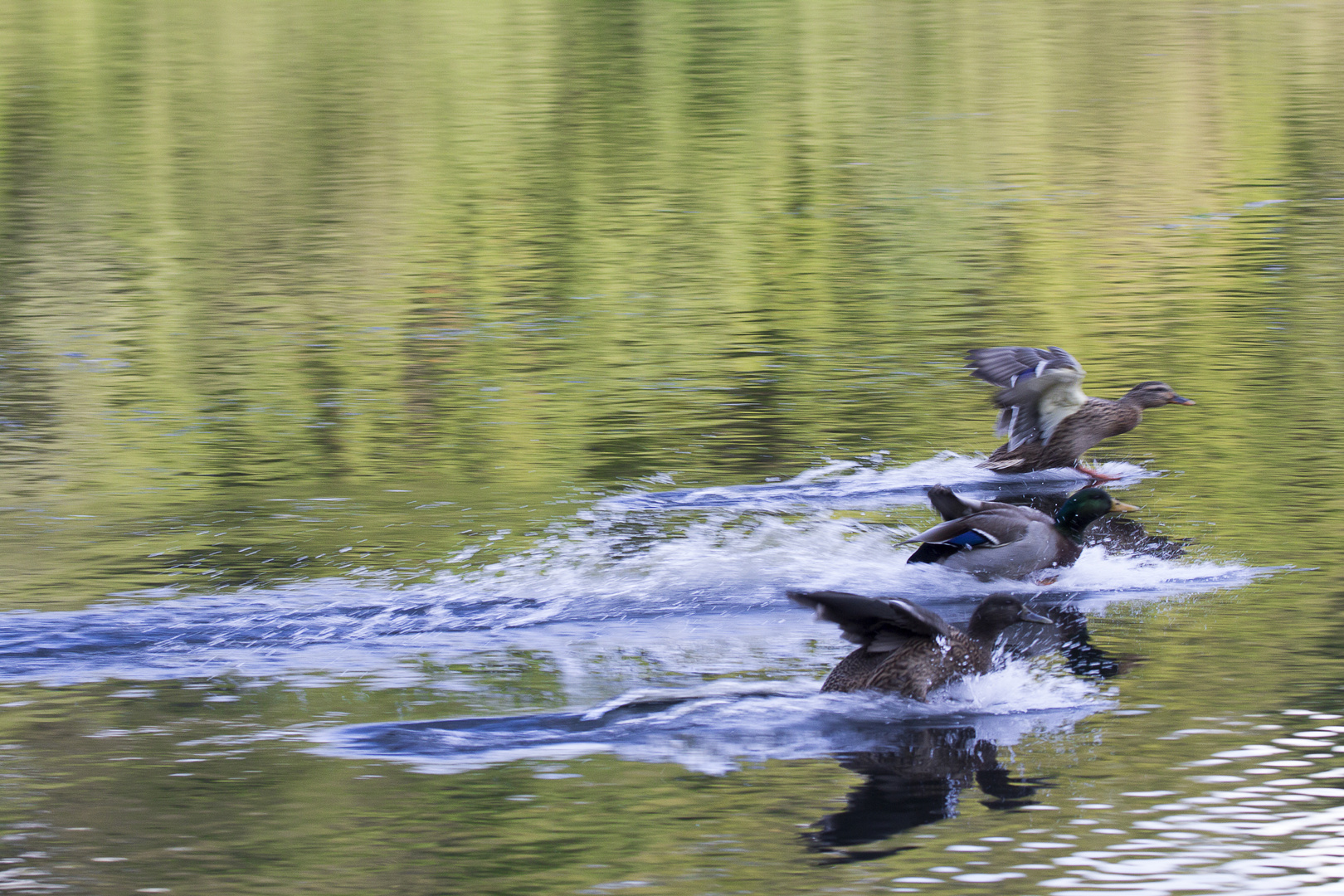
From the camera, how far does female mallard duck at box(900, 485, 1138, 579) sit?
23.4 feet

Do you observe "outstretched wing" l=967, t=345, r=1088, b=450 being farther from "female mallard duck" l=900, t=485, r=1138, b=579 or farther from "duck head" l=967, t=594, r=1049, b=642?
"duck head" l=967, t=594, r=1049, b=642

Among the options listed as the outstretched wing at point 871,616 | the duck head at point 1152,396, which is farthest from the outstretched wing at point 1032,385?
the outstretched wing at point 871,616

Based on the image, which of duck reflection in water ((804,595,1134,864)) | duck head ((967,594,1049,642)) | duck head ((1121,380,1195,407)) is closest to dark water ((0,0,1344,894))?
duck reflection in water ((804,595,1134,864))

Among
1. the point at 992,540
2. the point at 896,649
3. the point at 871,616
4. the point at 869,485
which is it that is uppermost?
the point at 871,616

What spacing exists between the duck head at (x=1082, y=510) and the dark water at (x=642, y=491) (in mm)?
144

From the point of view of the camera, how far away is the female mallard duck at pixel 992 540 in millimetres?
7133

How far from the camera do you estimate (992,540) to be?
7129mm

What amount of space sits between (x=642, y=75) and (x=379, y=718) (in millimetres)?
17850

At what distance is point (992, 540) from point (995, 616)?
872 millimetres

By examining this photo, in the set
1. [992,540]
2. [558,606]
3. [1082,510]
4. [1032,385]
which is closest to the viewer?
[558,606]

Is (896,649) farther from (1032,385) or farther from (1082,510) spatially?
(1032,385)

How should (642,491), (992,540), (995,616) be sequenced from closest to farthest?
(995,616) → (992,540) → (642,491)

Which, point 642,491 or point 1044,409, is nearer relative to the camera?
point 642,491

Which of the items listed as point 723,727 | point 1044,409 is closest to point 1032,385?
point 1044,409
